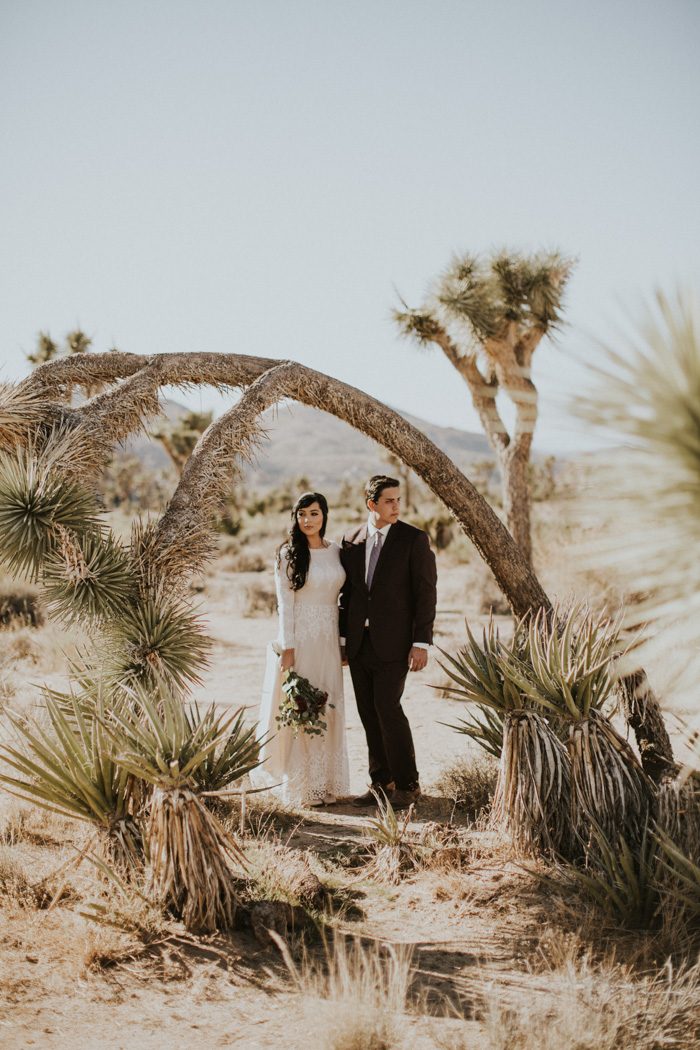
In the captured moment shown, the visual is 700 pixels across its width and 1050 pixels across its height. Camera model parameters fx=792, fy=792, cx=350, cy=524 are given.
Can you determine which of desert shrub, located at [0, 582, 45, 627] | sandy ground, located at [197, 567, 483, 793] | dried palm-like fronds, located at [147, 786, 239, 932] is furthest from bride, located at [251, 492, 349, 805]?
desert shrub, located at [0, 582, 45, 627]

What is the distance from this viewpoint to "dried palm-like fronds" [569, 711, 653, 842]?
157 inches

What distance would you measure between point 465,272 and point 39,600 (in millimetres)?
9578

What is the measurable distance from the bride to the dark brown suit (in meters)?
0.16

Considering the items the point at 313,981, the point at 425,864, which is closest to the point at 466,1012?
the point at 313,981

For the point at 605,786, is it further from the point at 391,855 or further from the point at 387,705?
the point at 387,705

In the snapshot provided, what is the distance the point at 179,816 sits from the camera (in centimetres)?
337

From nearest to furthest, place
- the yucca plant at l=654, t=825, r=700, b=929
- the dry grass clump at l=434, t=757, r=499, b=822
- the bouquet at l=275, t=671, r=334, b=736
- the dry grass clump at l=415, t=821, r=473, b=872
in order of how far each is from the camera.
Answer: the yucca plant at l=654, t=825, r=700, b=929 → the dry grass clump at l=415, t=821, r=473, b=872 → the bouquet at l=275, t=671, r=334, b=736 → the dry grass clump at l=434, t=757, r=499, b=822

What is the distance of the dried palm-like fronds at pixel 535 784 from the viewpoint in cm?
410

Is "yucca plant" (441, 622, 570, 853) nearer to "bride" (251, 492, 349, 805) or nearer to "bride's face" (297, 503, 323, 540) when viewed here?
"bride" (251, 492, 349, 805)

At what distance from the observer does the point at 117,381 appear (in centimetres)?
491

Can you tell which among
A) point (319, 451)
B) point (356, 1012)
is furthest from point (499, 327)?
point (319, 451)

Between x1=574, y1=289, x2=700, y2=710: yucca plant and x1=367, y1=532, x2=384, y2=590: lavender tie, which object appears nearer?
x1=574, y1=289, x2=700, y2=710: yucca plant

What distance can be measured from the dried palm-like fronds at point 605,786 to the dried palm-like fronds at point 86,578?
239 centimetres

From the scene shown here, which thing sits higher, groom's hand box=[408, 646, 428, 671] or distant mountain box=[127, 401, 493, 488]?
distant mountain box=[127, 401, 493, 488]
